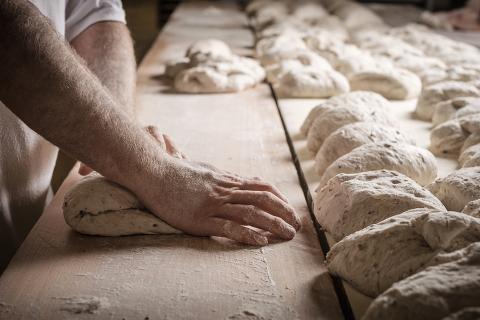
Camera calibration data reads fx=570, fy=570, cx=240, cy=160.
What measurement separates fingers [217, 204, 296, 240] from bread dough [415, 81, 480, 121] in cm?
132

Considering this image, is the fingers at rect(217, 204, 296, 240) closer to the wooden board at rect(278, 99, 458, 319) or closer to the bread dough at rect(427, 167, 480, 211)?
the wooden board at rect(278, 99, 458, 319)

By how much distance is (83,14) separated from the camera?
245 cm

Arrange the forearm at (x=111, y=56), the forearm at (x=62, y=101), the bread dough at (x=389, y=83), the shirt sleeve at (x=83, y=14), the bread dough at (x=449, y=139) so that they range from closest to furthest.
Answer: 1. the forearm at (x=62, y=101)
2. the bread dough at (x=449, y=139)
3. the forearm at (x=111, y=56)
4. the shirt sleeve at (x=83, y=14)
5. the bread dough at (x=389, y=83)

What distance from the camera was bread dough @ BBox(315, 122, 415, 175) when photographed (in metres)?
1.92

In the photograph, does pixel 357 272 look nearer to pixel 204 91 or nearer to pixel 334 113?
pixel 334 113

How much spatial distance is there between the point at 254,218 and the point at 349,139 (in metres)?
0.61

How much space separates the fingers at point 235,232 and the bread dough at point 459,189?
0.53 meters

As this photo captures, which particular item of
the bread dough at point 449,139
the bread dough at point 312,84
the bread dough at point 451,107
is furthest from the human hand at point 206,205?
the bread dough at point 312,84

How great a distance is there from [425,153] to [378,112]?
0.49 metres

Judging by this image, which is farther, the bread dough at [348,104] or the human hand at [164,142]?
the bread dough at [348,104]

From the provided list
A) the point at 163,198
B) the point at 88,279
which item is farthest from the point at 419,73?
the point at 88,279

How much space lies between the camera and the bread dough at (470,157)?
1748 mm

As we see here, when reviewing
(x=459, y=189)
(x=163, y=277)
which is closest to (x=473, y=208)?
(x=459, y=189)

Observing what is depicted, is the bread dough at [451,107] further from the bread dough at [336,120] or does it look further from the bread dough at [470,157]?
the bread dough at [470,157]
